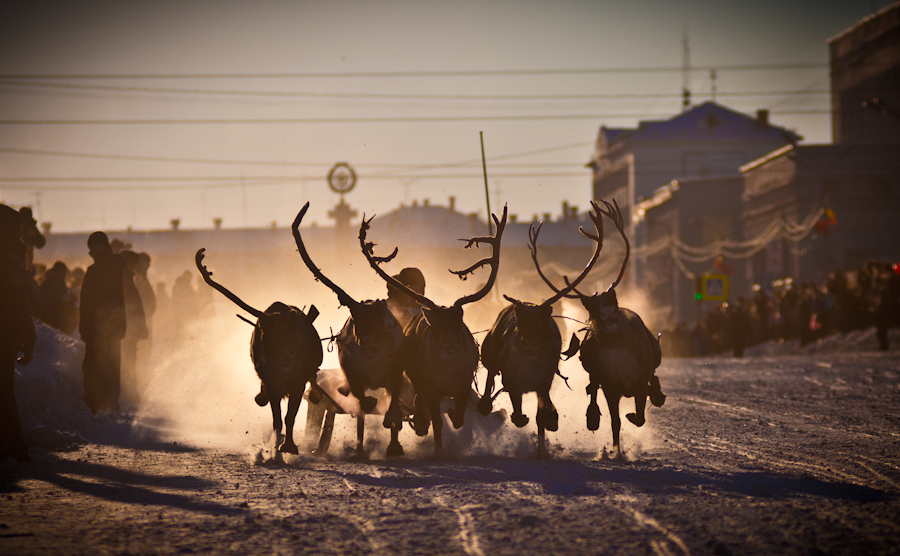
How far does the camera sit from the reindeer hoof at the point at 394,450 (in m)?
10.8

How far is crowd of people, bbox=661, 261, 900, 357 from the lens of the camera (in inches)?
1047

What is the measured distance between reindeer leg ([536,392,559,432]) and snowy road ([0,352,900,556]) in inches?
13.9

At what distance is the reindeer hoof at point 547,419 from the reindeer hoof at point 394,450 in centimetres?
154

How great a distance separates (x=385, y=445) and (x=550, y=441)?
1.91 meters

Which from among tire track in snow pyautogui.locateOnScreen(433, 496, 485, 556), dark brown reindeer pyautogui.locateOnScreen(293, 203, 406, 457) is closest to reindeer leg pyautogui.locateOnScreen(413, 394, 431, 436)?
dark brown reindeer pyautogui.locateOnScreen(293, 203, 406, 457)

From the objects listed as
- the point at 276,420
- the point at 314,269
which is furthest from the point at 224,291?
the point at 276,420

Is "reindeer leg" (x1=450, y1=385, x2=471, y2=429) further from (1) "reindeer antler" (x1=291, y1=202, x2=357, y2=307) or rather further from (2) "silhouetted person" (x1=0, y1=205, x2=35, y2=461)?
(2) "silhouetted person" (x1=0, y1=205, x2=35, y2=461)

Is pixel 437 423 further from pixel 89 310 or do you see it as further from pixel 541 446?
pixel 89 310

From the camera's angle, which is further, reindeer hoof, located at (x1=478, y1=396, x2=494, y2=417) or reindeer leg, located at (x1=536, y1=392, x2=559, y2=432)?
reindeer hoof, located at (x1=478, y1=396, x2=494, y2=417)

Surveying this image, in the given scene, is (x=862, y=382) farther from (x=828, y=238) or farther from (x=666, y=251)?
(x=666, y=251)

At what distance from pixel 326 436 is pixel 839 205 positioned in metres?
44.0

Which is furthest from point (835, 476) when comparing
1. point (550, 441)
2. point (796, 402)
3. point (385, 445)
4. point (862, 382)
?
point (862, 382)

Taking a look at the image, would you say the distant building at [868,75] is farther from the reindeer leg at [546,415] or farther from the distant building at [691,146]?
the reindeer leg at [546,415]

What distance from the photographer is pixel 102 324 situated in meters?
14.3
